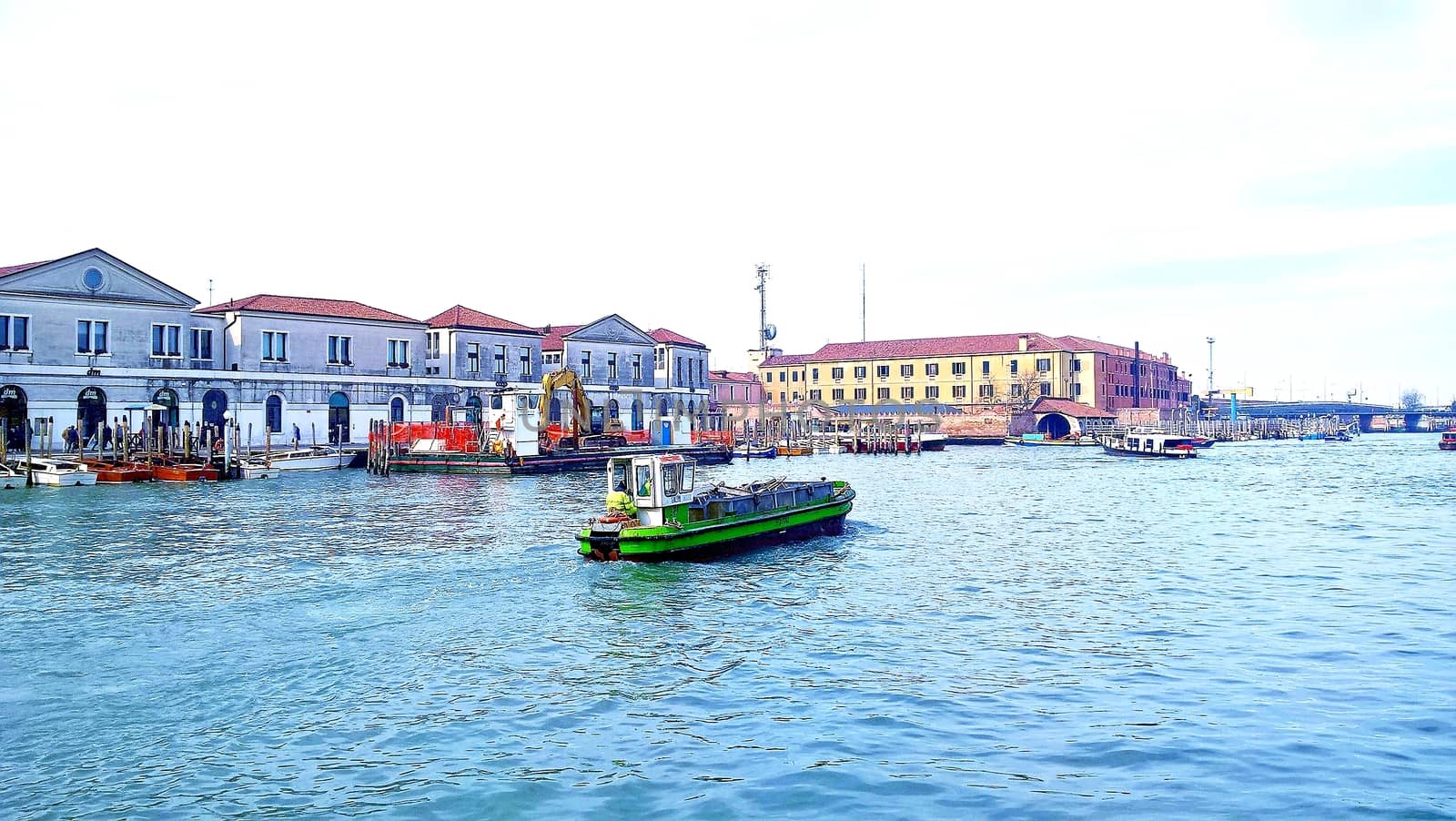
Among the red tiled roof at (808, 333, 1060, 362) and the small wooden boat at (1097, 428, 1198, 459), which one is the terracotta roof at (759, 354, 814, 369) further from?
the small wooden boat at (1097, 428, 1198, 459)

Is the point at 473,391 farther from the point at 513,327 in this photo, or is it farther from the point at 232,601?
the point at 232,601

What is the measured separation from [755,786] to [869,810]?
122cm

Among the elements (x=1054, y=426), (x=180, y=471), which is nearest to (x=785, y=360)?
(x=1054, y=426)

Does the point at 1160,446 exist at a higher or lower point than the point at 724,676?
higher

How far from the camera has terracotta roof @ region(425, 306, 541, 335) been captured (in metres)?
69.1

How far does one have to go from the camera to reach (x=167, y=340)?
55750 millimetres

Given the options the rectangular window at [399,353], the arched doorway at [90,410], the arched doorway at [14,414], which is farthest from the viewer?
the rectangular window at [399,353]

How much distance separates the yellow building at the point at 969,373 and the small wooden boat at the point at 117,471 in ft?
244

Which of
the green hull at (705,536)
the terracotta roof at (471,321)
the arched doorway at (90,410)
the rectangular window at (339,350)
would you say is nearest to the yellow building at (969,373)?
the terracotta roof at (471,321)

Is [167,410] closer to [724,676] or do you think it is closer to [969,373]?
[724,676]

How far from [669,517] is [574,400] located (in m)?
38.0

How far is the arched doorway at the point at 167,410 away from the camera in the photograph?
55.4 meters

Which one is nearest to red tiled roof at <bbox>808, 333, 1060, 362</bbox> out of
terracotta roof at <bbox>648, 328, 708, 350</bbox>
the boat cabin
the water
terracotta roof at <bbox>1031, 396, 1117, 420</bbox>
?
terracotta roof at <bbox>1031, 396, 1117, 420</bbox>

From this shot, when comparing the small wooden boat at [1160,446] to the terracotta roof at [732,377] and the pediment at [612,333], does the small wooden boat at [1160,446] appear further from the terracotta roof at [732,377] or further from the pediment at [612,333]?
the terracotta roof at [732,377]
